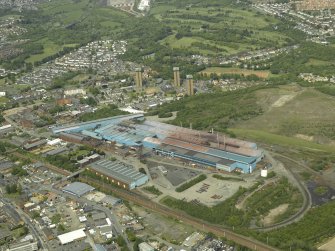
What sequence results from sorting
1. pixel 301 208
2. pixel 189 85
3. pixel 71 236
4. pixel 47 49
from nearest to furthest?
1. pixel 71 236
2. pixel 301 208
3. pixel 189 85
4. pixel 47 49

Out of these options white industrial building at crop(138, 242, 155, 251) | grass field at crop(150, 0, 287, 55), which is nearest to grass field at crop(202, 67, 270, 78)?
grass field at crop(150, 0, 287, 55)

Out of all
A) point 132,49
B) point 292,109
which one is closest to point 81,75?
point 132,49

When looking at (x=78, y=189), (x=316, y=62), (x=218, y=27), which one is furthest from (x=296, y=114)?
(x=218, y=27)

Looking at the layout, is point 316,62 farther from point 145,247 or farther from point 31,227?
point 31,227

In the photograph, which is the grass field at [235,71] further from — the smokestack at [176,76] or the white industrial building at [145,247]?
the white industrial building at [145,247]

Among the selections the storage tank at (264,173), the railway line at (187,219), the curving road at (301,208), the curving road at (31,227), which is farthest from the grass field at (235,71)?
the curving road at (31,227)

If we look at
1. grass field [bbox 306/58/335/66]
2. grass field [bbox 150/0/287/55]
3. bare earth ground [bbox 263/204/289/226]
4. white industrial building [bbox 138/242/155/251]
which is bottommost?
bare earth ground [bbox 263/204/289/226]

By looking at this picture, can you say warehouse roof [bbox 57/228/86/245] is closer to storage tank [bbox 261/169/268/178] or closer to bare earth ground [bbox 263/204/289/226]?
bare earth ground [bbox 263/204/289/226]
